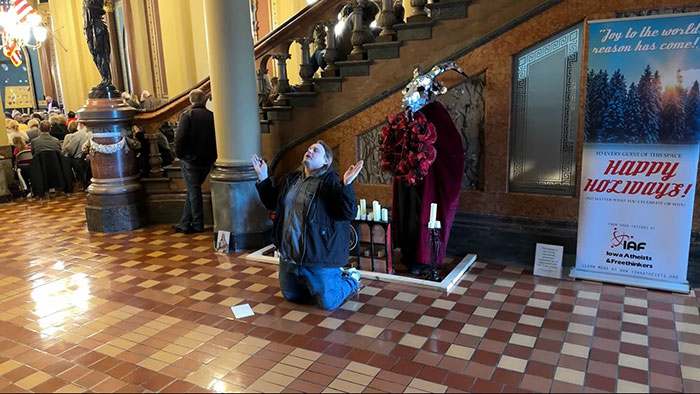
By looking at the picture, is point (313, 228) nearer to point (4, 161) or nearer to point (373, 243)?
point (373, 243)

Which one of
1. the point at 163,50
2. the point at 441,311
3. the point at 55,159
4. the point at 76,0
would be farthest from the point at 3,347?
the point at 76,0

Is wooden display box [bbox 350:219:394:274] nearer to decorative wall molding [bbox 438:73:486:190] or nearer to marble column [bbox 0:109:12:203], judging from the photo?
decorative wall molding [bbox 438:73:486:190]

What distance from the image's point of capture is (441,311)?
140 inches

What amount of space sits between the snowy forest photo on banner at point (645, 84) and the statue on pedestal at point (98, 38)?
204 inches

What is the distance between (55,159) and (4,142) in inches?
29.6

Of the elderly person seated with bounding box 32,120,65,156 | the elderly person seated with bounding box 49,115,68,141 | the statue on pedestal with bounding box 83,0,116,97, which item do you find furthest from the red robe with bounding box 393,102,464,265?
the elderly person seated with bounding box 49,115,68,141

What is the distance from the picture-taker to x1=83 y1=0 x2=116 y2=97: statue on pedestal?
592 centimetres

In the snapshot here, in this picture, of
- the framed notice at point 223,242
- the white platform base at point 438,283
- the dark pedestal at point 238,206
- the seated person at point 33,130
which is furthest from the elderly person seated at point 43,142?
the white platform base at point 438,283

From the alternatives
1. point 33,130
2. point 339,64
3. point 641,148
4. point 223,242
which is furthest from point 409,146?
point 33,130

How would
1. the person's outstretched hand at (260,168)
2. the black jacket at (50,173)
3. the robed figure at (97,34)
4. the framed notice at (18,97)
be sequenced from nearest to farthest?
the person's outstretched hand at (260,168), the robed figure at (97,34), the black jacket at (50,173), the framed notice at (18,97)

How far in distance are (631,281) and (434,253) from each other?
1497mm

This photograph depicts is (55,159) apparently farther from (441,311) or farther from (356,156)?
(441,311)

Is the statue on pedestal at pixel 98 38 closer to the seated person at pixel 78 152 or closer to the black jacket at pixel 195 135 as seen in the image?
the black jacket at pixel 195 135

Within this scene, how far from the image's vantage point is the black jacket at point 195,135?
5.43 meters
